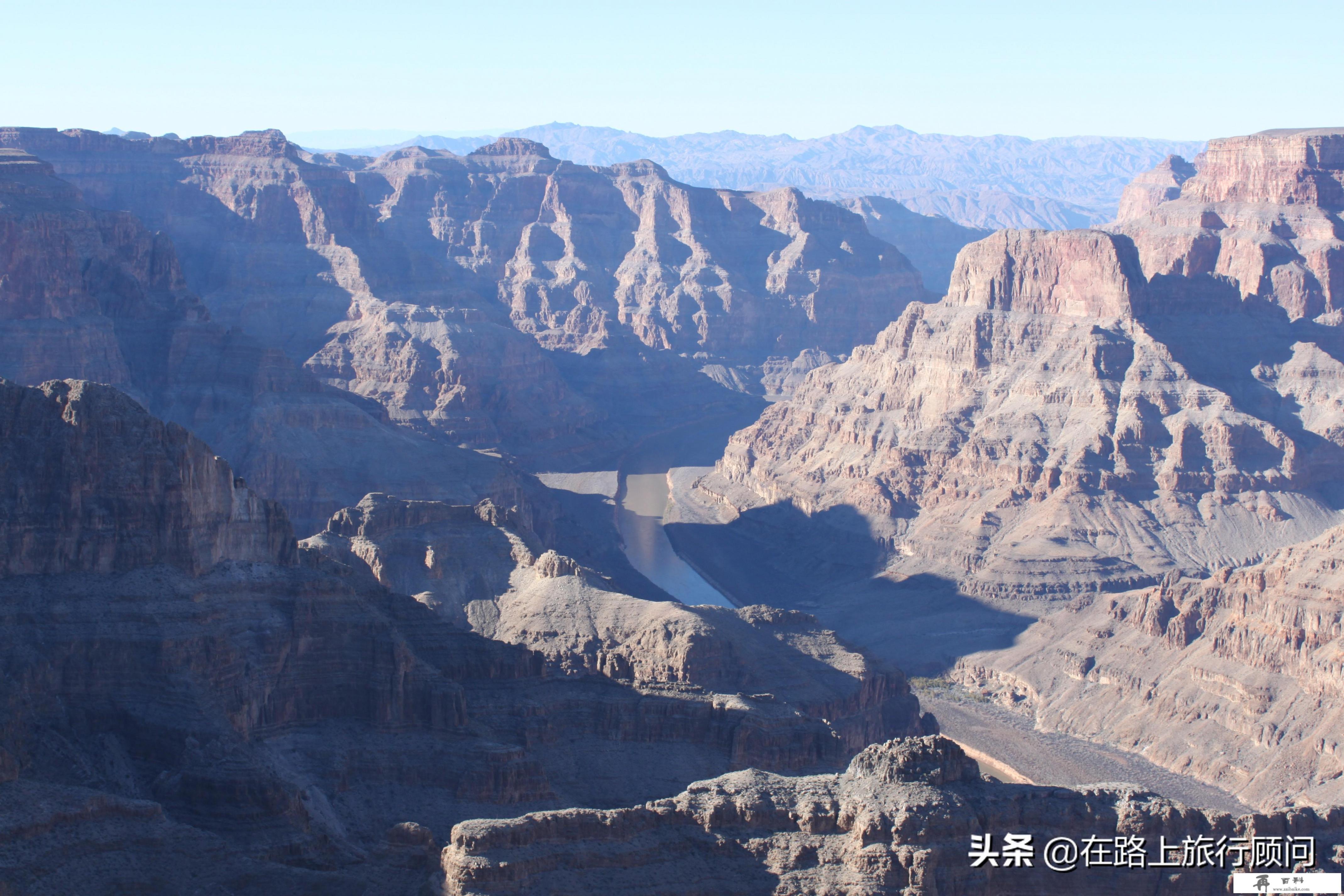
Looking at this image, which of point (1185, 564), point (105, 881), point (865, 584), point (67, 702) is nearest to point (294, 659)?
point (67, 702)

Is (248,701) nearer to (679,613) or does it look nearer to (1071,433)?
(679,613)

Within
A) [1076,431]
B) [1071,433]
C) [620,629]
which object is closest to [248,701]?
[620,629]

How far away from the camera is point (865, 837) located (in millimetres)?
56969

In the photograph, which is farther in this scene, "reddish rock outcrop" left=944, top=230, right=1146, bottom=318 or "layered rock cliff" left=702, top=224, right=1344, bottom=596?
"reddish rock outcrop" left=944, top=230, right=1146, bottom=318

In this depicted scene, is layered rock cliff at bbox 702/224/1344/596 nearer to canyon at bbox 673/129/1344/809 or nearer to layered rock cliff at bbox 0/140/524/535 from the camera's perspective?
canyon at bbox 673/129/1344/809

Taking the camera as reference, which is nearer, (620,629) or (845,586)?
(620,629)

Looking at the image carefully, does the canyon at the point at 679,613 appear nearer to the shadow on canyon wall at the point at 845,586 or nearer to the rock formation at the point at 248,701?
the rock formation at the point at 248,701

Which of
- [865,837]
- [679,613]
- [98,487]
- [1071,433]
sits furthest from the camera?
[1071,433]

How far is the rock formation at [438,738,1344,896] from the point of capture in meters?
55.9

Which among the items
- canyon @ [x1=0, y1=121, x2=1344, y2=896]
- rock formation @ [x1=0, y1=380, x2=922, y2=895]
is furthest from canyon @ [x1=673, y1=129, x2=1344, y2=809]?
rock formation @ [x1=0, y1=380, x2=922, y2=895]

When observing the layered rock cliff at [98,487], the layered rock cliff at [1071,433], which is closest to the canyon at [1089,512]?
the layered rock cliff at [1071,433]

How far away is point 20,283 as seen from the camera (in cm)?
16225

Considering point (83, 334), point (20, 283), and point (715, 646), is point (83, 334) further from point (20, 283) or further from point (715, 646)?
point (715, 646)

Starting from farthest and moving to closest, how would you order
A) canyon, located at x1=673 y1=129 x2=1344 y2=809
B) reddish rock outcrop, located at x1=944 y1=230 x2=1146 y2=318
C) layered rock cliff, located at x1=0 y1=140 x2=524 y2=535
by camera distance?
reddish rock outcrop, located at x1=944 y1=230 x2=1146 y2=318, layered rock cliff, located at x1=0 y1=140 x2=524 y2=535, canyon, located at x1=673 y1=129 x2=1344 y2=809
